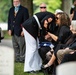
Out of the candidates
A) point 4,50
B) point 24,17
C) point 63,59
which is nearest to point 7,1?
point 24,17

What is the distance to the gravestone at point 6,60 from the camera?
22.0 feet

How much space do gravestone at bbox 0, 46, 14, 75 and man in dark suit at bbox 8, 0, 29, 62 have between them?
5.75 metres

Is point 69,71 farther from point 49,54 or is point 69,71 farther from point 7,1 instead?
point 7,1

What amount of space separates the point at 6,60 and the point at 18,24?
19.5ft

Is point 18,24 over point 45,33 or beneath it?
beneath

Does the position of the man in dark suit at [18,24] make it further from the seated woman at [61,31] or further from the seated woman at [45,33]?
the seated woman at [61,31]

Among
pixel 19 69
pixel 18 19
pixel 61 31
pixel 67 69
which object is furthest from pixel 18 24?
pixel 67 69

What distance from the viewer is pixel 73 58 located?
28.8 ft

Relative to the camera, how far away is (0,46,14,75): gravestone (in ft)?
22.0

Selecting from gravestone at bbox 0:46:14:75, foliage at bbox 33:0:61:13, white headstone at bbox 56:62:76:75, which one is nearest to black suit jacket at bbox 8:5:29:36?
gravestone at bbox 0:46:14:75

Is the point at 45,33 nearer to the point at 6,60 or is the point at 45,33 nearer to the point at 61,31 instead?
the point at 61,31

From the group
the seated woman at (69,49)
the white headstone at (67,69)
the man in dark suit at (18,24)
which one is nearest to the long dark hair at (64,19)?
the seated woman at (69,49)

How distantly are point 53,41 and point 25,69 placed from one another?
1.04m

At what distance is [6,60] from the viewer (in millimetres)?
6742
